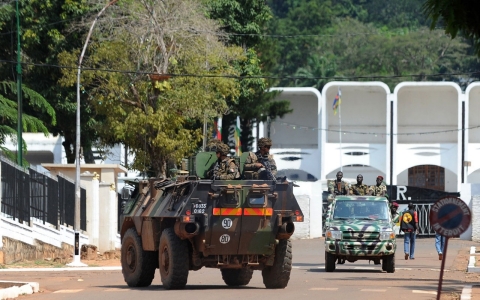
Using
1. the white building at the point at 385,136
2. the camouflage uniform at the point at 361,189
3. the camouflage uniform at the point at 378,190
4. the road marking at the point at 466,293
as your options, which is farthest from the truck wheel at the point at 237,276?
the white building at the point at 385,136

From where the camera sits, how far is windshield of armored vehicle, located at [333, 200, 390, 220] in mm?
26156

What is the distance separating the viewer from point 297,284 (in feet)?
66.0

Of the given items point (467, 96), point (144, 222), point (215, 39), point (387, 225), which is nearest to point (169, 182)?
point (144, 222)

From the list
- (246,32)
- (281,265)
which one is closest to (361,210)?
(281,265)

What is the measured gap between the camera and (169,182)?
62.7ft

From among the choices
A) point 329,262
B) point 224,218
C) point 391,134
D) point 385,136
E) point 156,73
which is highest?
point 156,73

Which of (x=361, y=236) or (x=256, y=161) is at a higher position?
(x=256, y=161)

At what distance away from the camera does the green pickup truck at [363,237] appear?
2523 cm

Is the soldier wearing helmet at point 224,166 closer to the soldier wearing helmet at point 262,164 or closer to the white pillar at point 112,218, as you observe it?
the soldier wearing helmet at point 262,164

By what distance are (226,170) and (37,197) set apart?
12.2 m

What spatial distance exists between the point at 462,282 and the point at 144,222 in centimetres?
658

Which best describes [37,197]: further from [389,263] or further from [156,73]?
[156,73]

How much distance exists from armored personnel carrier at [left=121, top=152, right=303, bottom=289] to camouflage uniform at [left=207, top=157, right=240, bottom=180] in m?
0.30

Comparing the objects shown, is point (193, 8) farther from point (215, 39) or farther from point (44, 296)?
point (44, 296)
